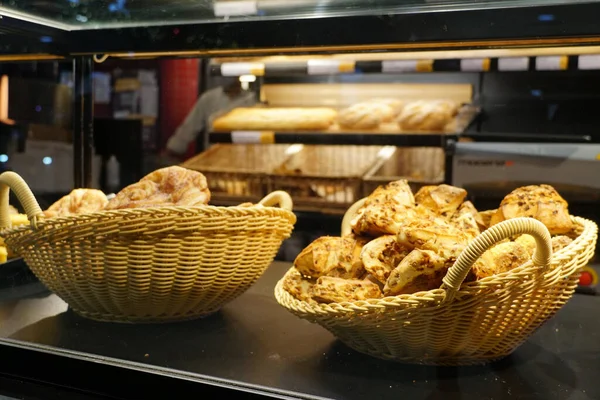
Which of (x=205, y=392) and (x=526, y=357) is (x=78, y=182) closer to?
(x=205, y=392)

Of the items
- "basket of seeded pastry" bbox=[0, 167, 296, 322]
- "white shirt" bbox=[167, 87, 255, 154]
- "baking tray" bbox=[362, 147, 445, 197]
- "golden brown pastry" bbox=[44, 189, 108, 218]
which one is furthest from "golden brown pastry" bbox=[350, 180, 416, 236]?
"baking tray" bbox=[362, 147, 445, 197]

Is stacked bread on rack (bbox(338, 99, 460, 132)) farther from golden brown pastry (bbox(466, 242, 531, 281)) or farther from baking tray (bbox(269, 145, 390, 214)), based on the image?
golden brown pastry (bbox(466, 242, 531, 281))

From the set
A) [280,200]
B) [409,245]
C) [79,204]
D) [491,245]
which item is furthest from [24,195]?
[491,245]

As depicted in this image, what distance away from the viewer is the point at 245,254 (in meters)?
1.43

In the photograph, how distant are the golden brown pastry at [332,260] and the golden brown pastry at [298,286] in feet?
0.06

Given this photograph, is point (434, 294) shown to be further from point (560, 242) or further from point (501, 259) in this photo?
point (560, 242)

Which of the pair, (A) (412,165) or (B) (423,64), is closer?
(B) (423,64)

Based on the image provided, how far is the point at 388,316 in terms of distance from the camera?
108 centimetres

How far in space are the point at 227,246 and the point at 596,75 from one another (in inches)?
75.9

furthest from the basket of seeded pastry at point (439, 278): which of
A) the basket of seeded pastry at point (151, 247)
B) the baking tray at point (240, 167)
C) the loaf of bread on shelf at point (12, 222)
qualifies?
the baking tray at point (240, 167)

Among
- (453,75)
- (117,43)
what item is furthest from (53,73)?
(453,75)

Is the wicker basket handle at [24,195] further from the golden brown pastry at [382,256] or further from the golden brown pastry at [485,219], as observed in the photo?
the golden brown pastry at [485,219]

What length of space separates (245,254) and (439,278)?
486 millimetres

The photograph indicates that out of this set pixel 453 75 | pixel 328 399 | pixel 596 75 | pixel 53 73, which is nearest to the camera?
pixel 328 399
